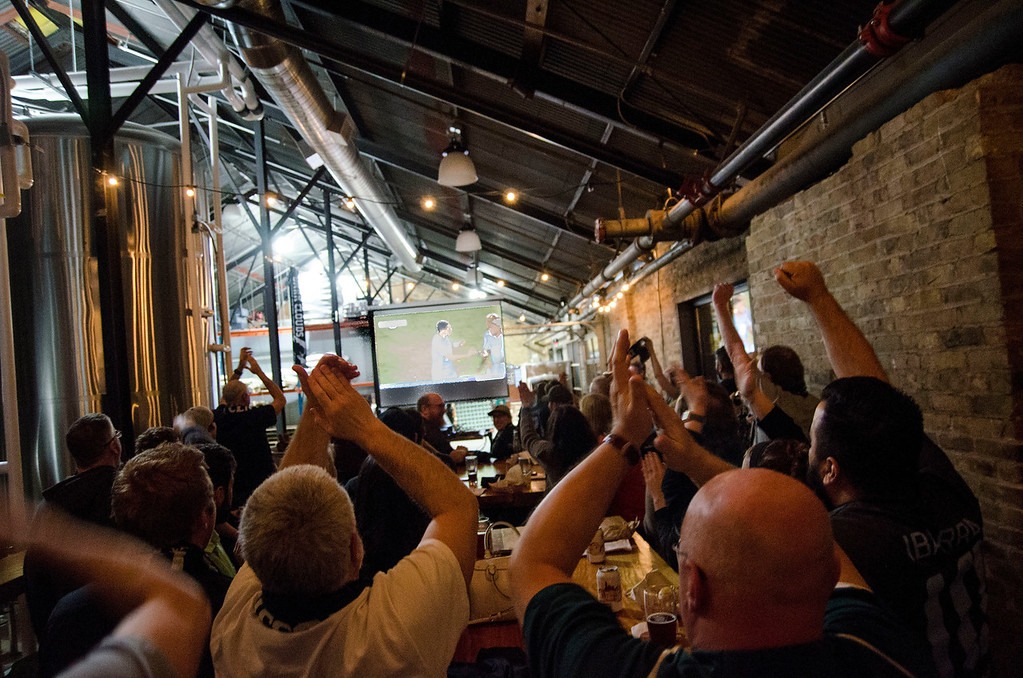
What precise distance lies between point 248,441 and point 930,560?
462 centimetres

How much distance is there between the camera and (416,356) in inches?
379

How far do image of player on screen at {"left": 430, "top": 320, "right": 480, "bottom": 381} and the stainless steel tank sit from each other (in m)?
3.36

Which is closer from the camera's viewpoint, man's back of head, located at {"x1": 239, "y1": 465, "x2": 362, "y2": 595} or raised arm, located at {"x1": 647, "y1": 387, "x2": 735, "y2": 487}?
man's back of head, located at {"x1": 239, "y1": 465, "x2": 362, "y2": 595}

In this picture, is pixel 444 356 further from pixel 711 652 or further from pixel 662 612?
pixel 711 652

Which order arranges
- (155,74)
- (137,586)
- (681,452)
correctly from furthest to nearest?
1. (155,74)
2. (681,452)
3. (137,586)

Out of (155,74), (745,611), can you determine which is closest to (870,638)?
(745,611)

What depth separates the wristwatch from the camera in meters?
→ 1.34

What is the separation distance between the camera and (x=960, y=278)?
3125 millimetres

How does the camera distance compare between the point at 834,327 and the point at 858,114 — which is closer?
the point at 834,327

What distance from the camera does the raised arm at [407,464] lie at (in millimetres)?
1535

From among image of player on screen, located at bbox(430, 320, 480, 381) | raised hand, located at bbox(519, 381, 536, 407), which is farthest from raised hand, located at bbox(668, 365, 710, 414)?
image of player on screen, located at bbox(430, 320, 480, 381)

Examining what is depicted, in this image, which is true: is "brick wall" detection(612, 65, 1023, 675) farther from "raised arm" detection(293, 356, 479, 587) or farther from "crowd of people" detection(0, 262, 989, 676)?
"raised arm" detection(293, 356, 479, 587)

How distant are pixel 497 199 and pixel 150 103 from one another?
5.72 m

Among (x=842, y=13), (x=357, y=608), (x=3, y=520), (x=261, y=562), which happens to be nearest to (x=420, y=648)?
(x=357, y=608)
